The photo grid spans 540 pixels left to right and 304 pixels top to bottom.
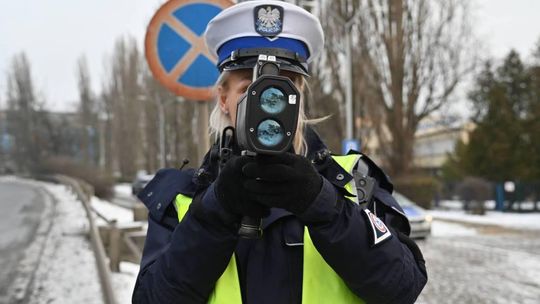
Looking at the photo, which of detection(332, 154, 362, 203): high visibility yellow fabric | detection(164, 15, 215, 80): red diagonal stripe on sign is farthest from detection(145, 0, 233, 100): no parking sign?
detection(332, 154, 362, 203): high visibility yellow fabric

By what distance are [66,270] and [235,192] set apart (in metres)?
6.15

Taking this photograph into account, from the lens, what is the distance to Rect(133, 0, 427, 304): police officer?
1.22 meters

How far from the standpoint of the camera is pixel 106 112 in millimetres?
44844

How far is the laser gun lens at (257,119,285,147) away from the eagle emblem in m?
0.39

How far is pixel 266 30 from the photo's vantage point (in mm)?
1462

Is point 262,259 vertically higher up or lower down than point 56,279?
higher up

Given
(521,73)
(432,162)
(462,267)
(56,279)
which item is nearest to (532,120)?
(521,73)

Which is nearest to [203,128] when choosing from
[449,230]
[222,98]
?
[222,98]

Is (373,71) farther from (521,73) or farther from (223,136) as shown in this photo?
(223,136)

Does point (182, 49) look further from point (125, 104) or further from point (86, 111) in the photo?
point (86, 111)

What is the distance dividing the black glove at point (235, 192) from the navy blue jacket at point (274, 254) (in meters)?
0.03

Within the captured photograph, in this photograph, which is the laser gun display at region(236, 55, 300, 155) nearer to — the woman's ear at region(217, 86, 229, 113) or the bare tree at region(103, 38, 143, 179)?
the woman's ear at region(217, 86, 229, 113)

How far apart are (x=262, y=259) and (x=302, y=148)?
326 mm

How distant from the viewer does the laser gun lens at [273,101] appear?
45.6 inches
